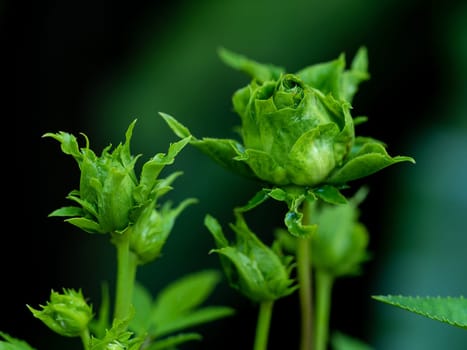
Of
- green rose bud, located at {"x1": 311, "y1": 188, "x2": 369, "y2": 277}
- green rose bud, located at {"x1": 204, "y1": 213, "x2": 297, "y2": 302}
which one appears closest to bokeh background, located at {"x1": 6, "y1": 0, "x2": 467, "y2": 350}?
green rose bud, located at {"x1": 311, "y1": 188, "x2": 369, "y2": 277}

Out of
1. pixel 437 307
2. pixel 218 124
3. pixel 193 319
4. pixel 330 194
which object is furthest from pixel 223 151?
pixel 218 124

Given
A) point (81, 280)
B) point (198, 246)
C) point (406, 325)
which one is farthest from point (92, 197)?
point (81, 280)

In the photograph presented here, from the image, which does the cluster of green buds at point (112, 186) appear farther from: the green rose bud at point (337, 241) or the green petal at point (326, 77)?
the green rose bud at point (337, 241)

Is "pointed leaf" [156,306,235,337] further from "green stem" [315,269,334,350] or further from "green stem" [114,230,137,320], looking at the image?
"green stem" [114,230,137,320]

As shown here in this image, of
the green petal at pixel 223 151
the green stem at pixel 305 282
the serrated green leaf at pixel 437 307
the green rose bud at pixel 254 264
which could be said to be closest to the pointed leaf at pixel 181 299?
the green stem at pixel 305 282

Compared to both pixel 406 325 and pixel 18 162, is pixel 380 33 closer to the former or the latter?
pixel 406 325
